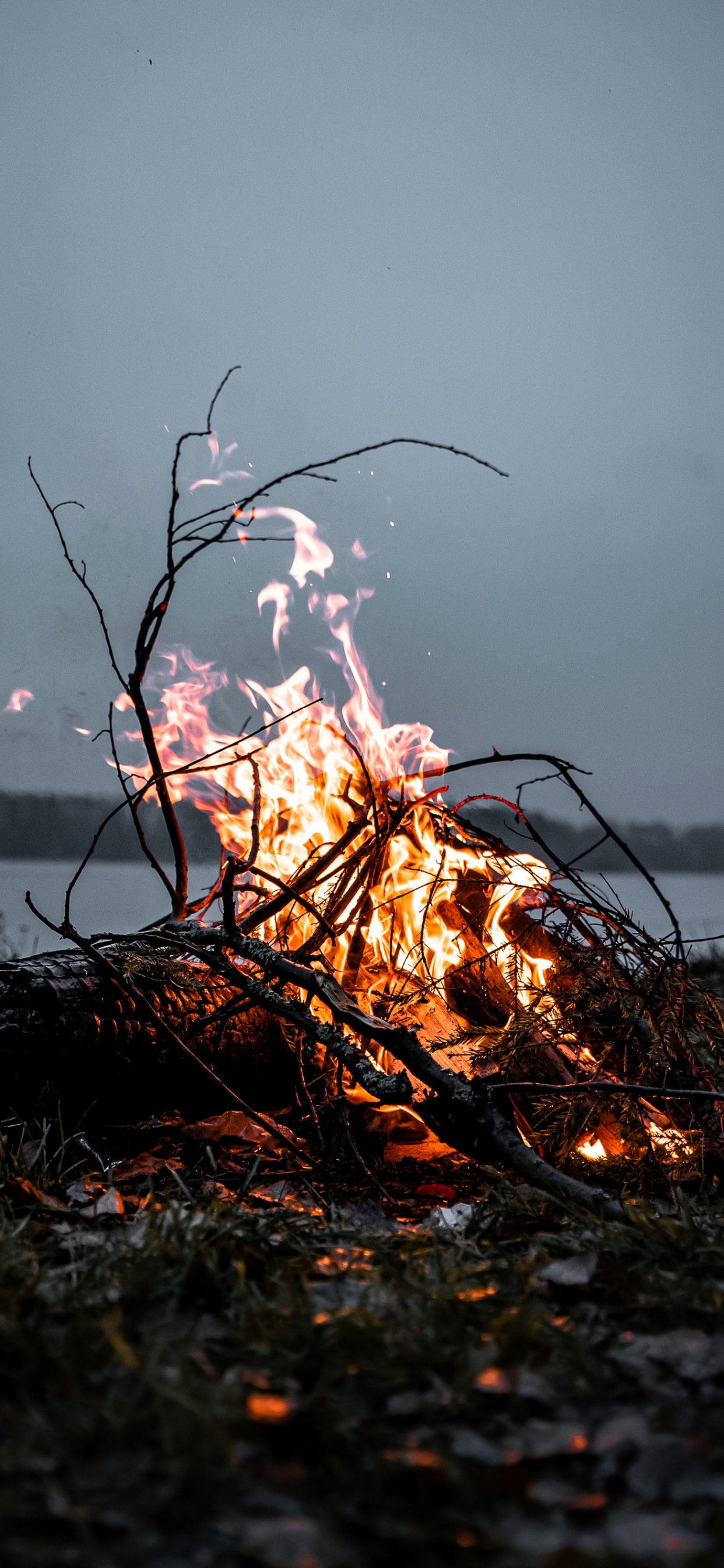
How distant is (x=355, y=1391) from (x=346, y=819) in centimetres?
272

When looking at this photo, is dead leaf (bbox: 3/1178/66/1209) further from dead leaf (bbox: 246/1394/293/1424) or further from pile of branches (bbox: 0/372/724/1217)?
dead leaf (bbox: 246/1394/293/1424)

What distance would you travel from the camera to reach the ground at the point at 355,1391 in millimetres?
1250

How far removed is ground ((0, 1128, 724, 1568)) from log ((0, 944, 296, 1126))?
0.62m

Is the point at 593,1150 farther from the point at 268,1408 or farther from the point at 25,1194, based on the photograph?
the point at 268,1408

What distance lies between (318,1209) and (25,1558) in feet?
4.73

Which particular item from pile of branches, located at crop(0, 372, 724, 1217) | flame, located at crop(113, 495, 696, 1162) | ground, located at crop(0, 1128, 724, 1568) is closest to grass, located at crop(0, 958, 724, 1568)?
ground, located at crop(0, 1128, 724, 1568)

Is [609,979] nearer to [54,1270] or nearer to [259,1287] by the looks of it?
[259,1287]

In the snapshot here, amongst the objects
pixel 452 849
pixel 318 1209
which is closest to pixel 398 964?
pixel 452 849

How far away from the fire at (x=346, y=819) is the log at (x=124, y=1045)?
1.62 ft

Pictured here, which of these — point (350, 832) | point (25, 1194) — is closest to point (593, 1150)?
Result: point (350, 832)

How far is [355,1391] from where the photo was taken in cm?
160

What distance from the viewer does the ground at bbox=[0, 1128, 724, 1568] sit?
125cm

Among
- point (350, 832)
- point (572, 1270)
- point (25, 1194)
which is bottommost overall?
point (25, 1194)

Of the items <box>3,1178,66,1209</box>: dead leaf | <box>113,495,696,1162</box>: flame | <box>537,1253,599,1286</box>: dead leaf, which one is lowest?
<box>3,1178,66,1209</box>: dead leaf
